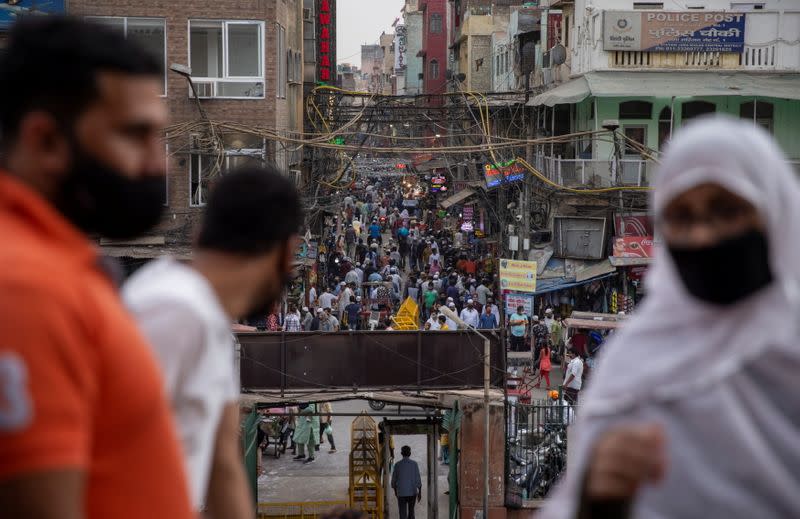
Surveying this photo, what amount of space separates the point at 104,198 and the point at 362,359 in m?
13.3

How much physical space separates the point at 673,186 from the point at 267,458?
1872cm

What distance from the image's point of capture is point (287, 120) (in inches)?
1093

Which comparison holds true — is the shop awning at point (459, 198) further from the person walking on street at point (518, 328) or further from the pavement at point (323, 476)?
the pavement at point (323, 476)

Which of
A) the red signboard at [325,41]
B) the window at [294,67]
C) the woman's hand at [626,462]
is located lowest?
the woman's hand at [626,462]

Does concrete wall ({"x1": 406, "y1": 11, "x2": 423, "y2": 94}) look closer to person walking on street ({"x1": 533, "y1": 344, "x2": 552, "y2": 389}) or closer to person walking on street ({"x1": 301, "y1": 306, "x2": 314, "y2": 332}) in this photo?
person walking on street ({"x1": 301, "y1": 306, "x2": 314, "y2": 332})

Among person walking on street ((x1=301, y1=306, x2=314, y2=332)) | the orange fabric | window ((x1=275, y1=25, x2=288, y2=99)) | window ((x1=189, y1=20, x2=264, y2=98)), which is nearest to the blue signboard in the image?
window ((x1=189, y1=20, x2=264, y2=98))

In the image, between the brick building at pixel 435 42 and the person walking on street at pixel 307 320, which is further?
the brick building at pixel 435 42

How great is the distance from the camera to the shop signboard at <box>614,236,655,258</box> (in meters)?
26.5

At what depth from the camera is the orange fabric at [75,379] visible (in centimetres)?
158

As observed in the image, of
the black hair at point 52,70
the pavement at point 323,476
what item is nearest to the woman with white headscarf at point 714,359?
the black hair at point 52,70

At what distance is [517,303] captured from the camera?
2492 cm

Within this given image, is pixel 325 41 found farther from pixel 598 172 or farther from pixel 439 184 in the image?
pixel 439 184

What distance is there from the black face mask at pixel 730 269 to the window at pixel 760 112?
2866cm

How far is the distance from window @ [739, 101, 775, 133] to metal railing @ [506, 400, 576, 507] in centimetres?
1655
